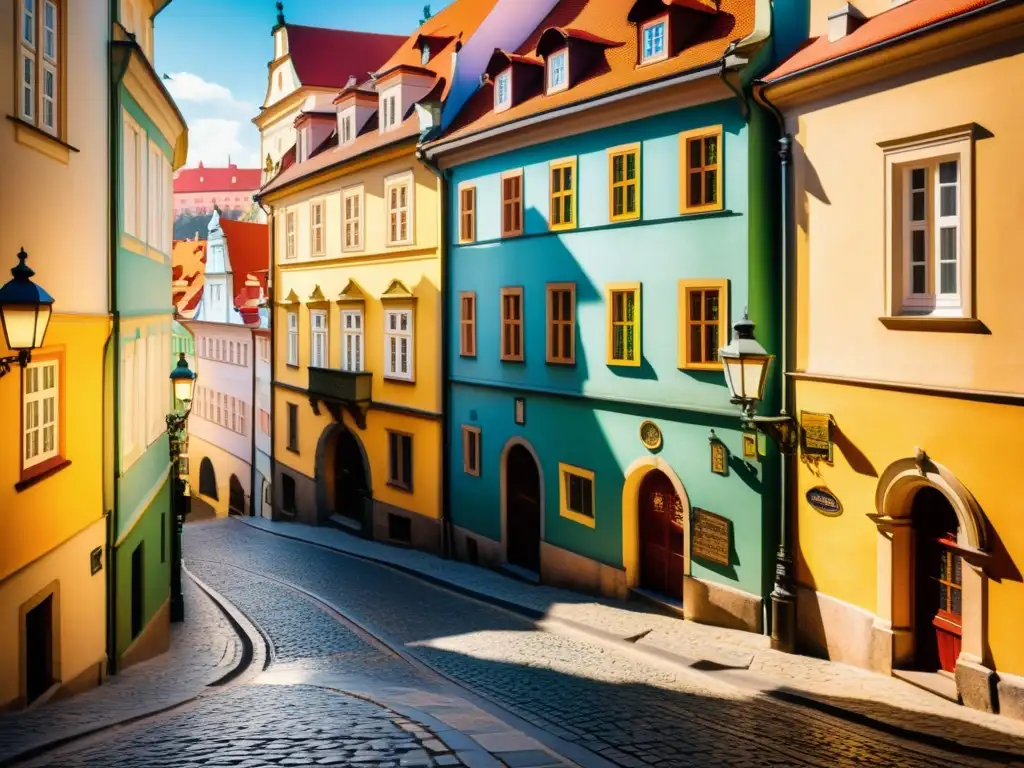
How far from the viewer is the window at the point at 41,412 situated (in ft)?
35.3

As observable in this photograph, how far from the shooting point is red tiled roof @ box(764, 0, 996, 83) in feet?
37.8

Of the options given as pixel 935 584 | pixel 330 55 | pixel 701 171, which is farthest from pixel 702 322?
pixel 330 55

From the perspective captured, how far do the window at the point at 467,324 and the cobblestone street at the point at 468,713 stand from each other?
6.93 m

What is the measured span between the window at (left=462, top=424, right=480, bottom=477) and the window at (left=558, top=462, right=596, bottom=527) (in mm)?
3445

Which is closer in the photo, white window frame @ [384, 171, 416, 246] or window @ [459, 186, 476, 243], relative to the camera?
window @ [459, 186, 476, 243]

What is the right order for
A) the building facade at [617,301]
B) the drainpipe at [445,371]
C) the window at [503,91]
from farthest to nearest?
the drainpipe at [445,371] < the window at [503,91] < the building facade at [617,301]

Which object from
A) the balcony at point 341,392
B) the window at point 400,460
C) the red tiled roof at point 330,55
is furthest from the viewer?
the red tiled roof at point 330,55

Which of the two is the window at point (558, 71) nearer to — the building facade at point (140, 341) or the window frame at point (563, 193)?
the window frame at point (563, 193)

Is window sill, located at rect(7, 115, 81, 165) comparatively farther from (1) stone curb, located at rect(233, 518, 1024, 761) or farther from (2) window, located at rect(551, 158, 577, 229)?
(1) stone curb, located at rect(233, 518, 1024, 761)

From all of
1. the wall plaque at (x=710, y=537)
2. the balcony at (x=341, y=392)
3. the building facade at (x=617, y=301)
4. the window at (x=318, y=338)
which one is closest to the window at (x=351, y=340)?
the balcony at (x=341, y=392)

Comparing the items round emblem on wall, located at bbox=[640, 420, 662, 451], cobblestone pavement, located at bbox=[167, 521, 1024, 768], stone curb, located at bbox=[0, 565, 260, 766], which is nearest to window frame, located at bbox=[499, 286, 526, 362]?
round emblem on wall, located at bbox=[640, 420, 662, 451]

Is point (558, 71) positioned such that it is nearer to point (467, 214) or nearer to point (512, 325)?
point (467, 214)

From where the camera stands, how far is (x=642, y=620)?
55.2 feet

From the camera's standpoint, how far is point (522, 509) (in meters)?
21.9
